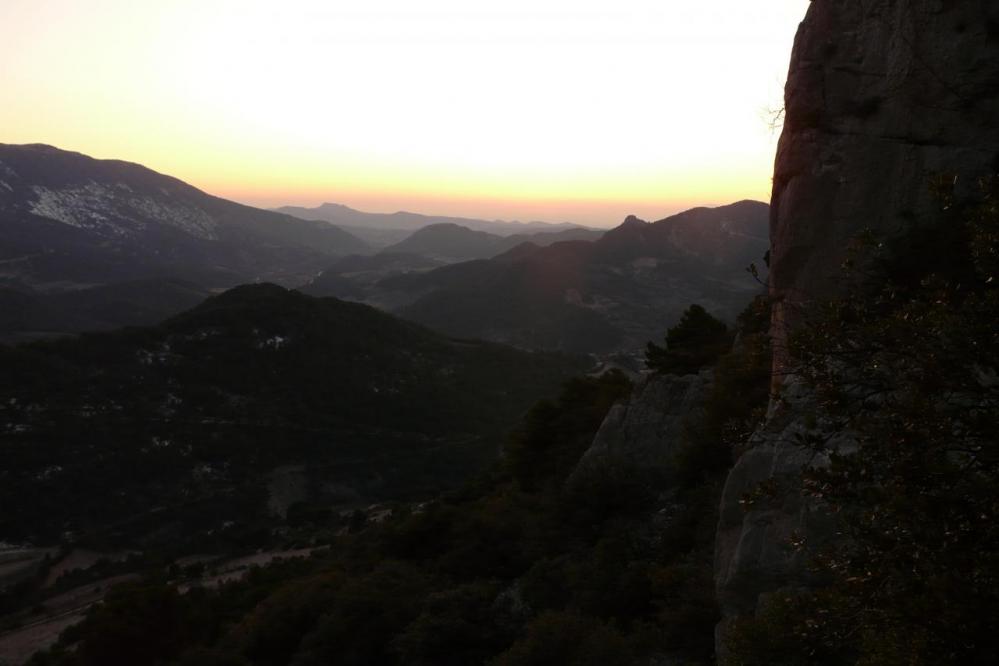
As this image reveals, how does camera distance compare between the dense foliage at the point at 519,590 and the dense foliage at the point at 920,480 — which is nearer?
the dense foliage at the point at 920,480

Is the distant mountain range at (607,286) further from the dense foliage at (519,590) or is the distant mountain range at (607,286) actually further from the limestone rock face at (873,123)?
the limestone rock face at (873,123)

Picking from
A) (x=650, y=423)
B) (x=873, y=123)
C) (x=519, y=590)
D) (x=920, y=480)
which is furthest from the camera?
(x=650, y=423)

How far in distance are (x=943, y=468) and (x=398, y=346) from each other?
78.4 meters

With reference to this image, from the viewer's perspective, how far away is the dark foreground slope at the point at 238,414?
4869 centimetres

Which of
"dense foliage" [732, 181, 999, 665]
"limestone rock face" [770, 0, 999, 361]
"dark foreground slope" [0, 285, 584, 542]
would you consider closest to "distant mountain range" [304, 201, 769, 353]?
"dark foreground slope" [0, 285, 584, 542]

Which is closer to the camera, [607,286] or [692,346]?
[692,346]

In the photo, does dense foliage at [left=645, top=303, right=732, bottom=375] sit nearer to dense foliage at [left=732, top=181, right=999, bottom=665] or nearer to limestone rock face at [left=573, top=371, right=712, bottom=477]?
limestone rock face at [left=573, top=371, right=712, bottom=477]

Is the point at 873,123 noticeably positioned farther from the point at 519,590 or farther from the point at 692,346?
the point at 692,346

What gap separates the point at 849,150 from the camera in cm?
1095

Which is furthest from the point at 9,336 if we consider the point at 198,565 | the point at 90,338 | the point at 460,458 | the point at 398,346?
the point at 198,565

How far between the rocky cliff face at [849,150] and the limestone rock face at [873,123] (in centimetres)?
2

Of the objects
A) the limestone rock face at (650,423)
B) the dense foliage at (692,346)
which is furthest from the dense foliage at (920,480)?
the dense foliage at (692,346)

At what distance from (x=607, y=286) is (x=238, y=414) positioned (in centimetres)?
10135

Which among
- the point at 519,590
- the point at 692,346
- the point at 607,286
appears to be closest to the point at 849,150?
the point at 519,590
